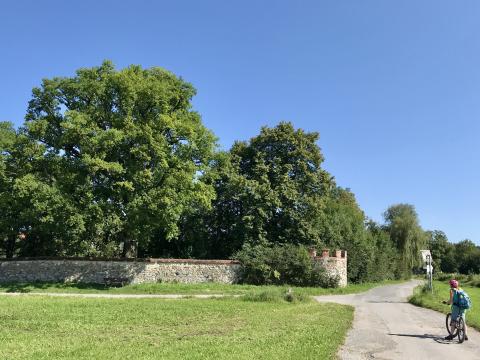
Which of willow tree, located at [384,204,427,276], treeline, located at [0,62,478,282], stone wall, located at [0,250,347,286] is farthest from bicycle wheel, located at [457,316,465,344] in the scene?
willow tree, located at [384,204,427,276]

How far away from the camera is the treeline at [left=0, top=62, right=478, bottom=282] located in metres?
27.8

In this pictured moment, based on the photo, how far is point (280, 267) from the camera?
3300 cm

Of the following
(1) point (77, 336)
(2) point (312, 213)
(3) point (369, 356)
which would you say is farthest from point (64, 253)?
(3) point (369, 356)

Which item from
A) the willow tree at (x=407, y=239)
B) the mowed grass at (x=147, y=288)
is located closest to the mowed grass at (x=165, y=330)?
the mowed grass at (x=147, y=288)

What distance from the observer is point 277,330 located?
13.0m

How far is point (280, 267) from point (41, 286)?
15506 mm

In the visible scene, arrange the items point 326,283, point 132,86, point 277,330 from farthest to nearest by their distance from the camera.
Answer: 1. point 326,283
2. point 132,86
3. point 277,330

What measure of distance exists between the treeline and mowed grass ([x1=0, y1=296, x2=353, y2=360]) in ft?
32.6

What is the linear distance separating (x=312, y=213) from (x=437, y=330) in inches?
917

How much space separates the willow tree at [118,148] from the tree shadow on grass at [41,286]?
3389 millimetres

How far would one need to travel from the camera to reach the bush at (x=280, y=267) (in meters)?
→ 32.7

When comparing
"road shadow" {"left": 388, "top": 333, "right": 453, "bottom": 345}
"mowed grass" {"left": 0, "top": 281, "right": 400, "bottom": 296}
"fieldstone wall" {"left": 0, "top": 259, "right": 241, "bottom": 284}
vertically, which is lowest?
"road shadow" {"left": 388, "top": 333, "right": 453, "bottom": 345}

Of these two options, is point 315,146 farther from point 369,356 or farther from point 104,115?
point 369,356

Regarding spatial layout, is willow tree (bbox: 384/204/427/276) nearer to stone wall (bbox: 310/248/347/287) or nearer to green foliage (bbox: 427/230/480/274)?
stone wall (bbox: 310/248/347/287)
